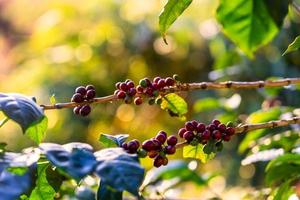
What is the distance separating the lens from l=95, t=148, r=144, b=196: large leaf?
0.47 meters

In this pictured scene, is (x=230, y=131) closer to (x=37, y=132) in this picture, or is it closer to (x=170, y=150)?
(x=170, y=150)

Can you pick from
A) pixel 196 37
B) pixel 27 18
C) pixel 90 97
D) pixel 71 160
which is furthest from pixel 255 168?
pixel 27 18

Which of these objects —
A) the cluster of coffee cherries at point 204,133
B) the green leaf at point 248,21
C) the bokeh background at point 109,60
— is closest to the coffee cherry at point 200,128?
the cluster of coffee cherries at point 204,133

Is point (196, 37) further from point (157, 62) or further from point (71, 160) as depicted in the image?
point (71, 160)

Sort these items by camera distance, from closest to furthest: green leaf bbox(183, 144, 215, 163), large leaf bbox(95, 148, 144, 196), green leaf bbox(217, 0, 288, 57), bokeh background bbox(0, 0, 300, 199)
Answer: large leaf bbox(95, 148, 144, 196)
green leaf bbox(183, 144, 215, 163)
green leaf bbox(217, 0, 288, 57)
bokeh background bbox(0, 0, 300, 199)

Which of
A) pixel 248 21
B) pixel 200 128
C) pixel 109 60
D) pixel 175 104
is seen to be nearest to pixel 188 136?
pixel 200 128

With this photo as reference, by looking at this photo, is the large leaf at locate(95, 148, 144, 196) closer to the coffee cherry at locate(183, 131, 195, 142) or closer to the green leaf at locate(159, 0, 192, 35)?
the coffee cherry at locate(183, 131, 195, 142)

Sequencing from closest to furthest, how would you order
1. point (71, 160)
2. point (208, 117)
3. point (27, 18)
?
point (71, 160) → point (208, 117) → point (27, 18)

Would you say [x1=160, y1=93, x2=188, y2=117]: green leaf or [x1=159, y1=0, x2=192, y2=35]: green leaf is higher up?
[x1=159, y1=0, x2=192, y2=35]: green leaf

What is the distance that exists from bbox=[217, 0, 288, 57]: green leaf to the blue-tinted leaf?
0.46m

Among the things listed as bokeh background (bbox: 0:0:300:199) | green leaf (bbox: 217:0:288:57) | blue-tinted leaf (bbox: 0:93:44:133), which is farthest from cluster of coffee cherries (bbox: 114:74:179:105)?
bokeh background (bbox: 0:0:300:199)

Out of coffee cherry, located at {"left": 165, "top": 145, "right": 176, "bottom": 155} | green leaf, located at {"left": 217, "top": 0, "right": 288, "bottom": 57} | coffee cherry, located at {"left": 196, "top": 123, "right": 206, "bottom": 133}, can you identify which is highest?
green leaf, located at {"left": 217, "top": 0, "right": 288, "bottom": 57}

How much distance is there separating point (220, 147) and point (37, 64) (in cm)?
269

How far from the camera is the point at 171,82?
681 mm
